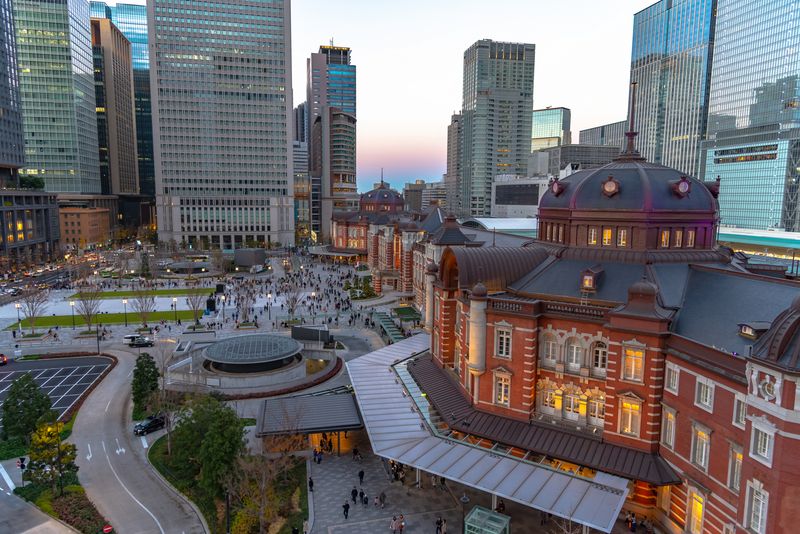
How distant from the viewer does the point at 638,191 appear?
39.6 m

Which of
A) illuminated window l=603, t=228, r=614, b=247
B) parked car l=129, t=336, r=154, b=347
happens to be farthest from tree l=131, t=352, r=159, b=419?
illuminated window l=603, t=228, r=614, b=247

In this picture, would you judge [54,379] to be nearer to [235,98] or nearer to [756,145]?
[235,98]

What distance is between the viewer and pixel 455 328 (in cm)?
4700

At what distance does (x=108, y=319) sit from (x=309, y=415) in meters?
56.9

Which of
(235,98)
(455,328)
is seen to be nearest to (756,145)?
(455,328)

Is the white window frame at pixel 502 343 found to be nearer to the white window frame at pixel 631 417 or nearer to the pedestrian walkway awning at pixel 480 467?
the pedestrian walkway awning at pixel 480 467

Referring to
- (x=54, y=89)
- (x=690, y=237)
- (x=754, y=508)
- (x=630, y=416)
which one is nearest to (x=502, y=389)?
(x=630, y=416)

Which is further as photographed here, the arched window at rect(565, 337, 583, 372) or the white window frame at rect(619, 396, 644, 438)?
the arched window at rect(565, 337, 583, 372)

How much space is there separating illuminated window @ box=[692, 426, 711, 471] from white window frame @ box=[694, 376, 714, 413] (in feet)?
4.04

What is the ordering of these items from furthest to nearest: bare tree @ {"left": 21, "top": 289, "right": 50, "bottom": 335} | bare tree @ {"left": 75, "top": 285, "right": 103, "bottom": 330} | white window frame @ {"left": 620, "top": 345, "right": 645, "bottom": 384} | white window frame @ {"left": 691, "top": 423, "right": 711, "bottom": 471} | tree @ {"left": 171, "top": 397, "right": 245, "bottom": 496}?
bare tree @ {"left": 21, "top": 289, "right": 50, "bottom": 335}
bare tree @ {"left": 75, "top": 285, "right": 103, "bottom": 330}
tree @ {"left": 171, "top": 397, "right": 245, "bottom": 496}
white window frame @ {"left": 620, "top": 345, "right": 645, "bottom": 384}
white window frame @ {"left": 691, "top": 423, "right": 711, "bottom": 471}

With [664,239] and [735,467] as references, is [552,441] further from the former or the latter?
[664,239]

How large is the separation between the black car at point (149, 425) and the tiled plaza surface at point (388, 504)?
1612 cm

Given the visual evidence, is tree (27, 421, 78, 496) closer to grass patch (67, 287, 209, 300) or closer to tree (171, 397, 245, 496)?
tree (171, 397, 245, 496)

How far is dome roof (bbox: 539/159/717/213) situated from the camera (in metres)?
39.2
